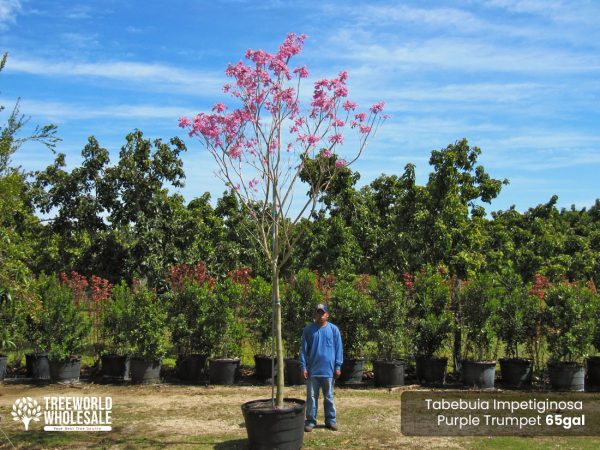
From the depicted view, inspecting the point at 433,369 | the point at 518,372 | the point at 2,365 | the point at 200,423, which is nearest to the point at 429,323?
the point at 433,369

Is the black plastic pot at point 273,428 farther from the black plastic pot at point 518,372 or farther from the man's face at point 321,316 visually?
the black plastic pot at point 518,372

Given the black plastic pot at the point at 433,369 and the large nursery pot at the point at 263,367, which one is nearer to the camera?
the black plastic pot at the point at 433,369

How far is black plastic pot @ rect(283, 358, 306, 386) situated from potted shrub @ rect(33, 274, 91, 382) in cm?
397

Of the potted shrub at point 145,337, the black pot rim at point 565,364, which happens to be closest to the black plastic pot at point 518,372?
the black pot rim at point 565,364

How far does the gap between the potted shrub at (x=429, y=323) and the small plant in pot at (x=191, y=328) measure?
3.92m

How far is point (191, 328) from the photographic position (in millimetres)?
11039

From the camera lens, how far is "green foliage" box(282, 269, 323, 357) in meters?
11.1

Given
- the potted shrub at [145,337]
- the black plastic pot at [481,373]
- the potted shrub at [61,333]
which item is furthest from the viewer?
the potted shrub at [61,333]

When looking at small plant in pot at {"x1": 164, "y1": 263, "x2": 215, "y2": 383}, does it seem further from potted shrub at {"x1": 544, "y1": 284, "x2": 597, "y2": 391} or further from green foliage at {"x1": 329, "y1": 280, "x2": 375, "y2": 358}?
potted shrub at {"x1": 544, "y1": 284, "x2": 597, "y2": 391}

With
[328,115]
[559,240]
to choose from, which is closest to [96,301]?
[328,115]

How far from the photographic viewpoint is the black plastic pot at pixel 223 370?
1076 centimetres

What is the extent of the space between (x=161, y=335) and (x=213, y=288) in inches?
53.4

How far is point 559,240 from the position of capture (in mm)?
31156

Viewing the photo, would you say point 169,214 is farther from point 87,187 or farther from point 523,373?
point 523,373
